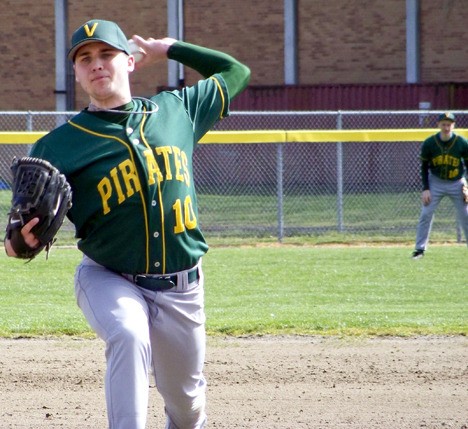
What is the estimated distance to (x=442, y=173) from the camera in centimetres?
1274

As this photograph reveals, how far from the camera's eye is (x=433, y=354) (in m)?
7.25

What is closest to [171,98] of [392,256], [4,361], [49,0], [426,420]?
[426,420]

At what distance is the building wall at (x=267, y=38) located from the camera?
2412 centimetres

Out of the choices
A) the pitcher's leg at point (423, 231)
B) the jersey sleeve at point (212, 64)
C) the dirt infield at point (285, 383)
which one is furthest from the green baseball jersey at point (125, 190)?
the pitcher's leg at point (423, 231)

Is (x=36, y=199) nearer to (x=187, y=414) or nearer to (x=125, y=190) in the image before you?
(x=125, y=190)

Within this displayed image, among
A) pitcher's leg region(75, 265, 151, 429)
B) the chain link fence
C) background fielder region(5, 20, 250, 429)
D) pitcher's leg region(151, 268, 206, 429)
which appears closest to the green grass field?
the chain link fence

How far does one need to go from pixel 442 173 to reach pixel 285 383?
704 cm

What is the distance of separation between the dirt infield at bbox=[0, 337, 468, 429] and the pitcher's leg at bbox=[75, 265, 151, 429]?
185 cm

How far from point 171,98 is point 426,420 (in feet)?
8.22

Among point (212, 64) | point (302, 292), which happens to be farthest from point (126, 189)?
point (302, 292)

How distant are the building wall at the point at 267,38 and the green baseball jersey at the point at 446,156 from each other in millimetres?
11664

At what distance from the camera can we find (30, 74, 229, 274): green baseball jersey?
3822 millimetres

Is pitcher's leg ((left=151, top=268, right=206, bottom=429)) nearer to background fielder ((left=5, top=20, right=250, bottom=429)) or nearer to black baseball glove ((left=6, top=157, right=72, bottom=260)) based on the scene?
background fielder ((left=5, top=20, right=250, bottom=429))

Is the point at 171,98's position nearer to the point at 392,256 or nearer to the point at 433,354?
the point at 433,354
